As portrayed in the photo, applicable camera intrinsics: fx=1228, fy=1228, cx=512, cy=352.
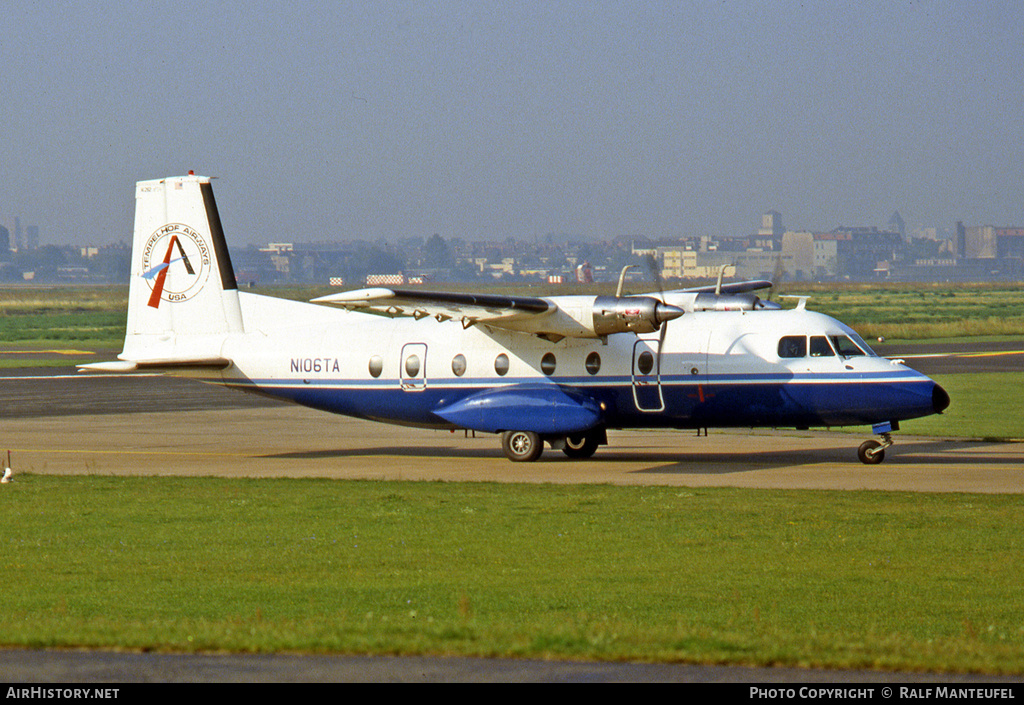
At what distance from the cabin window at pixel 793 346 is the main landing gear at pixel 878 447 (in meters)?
2.21

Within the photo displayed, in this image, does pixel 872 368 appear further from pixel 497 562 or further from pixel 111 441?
pixel 111 441

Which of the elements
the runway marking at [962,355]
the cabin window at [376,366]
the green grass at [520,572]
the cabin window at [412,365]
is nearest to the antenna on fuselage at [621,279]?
the green grass at [520,572]

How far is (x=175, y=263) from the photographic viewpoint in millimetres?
29391

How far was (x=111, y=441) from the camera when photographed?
3177 cm

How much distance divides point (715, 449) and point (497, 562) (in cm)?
1509

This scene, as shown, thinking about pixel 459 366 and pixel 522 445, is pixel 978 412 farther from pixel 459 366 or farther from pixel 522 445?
pixel 459 366

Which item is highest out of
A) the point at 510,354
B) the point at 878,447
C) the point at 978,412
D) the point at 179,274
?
the point at 179,274

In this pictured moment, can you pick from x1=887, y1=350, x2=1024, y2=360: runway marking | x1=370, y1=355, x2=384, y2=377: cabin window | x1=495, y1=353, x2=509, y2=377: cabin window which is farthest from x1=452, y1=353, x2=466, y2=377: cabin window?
x1=887, y1=350, x2=1024, y2=360: runway marking

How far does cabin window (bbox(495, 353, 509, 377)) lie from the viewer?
27.1 metres

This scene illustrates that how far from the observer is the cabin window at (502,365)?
2709cm

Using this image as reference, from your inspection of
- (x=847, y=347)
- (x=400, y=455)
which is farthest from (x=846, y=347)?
(x=400, y=455)

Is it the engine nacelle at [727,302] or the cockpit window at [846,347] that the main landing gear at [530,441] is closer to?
the engine nacelle at [727,302]

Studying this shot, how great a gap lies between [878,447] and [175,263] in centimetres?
1668
